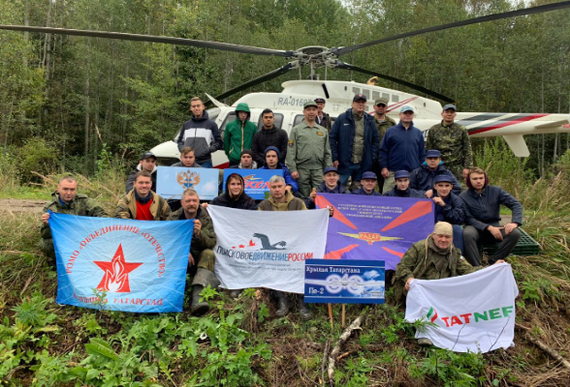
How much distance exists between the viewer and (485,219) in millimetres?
5969

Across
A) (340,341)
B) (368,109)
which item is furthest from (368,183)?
(368,109)

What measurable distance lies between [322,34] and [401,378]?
31.0 metres

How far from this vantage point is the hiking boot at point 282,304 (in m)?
5.18

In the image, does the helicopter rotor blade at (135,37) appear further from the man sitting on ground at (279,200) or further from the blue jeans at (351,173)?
the man sitting on ground at (279,200)

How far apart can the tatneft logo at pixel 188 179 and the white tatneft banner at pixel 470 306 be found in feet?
12.9

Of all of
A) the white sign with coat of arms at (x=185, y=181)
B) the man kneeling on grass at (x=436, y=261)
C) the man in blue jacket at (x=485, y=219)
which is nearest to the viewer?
the man kneeling on grass at (x=436, y=261)

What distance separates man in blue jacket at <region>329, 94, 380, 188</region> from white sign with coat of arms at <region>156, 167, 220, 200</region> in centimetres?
219

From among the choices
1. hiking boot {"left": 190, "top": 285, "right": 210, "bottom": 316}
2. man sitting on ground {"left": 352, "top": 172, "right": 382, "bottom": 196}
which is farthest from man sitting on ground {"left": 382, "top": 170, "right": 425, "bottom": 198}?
hiking boot {"left": 190, "top": 285, "right": 210, "bottom": 316}

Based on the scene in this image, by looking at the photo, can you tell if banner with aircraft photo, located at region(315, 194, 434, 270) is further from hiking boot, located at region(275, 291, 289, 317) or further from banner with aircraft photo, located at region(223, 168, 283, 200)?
banner with aircraft photo, located at region(223, 168, 283, 200)

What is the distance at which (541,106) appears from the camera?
27.0 metres

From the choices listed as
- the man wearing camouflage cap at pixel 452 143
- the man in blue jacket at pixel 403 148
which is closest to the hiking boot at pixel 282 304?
the man in blue jacket at pixel 403 148

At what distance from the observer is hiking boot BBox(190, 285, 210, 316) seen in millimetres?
5008

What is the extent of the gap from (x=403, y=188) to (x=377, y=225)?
729 millimetres

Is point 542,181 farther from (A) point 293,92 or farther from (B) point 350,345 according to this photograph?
(B) point 350,345
